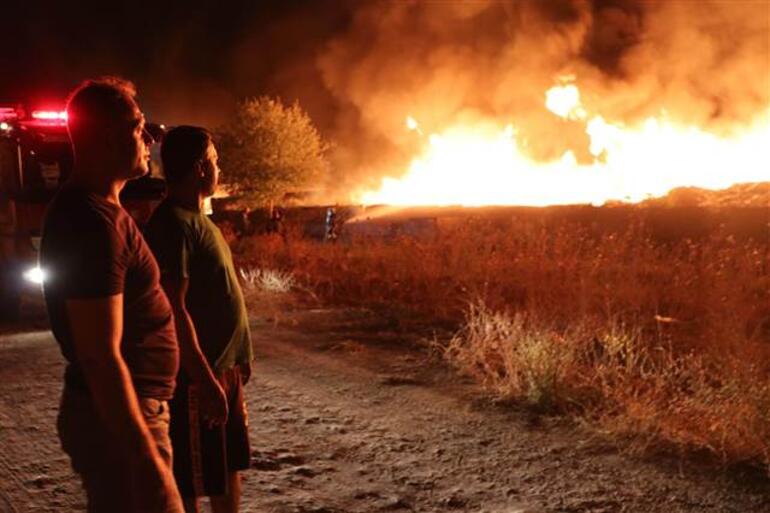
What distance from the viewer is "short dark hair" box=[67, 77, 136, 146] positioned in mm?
2113

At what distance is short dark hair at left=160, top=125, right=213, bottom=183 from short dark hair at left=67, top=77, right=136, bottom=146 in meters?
0.83

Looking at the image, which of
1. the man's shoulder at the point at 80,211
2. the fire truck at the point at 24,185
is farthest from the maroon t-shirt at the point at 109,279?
the fire truck at the point at 24,185

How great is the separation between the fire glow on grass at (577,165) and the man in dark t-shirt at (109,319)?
84.4 feet

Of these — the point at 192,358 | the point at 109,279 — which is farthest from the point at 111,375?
the point at 192,358

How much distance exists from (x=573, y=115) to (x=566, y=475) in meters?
30.2

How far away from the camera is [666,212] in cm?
1814

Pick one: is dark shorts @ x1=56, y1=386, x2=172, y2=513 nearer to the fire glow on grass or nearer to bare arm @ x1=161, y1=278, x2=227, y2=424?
bare arm @ x1=161, y1=278, x2=227, y2=424

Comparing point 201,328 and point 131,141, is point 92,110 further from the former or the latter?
point 201,328

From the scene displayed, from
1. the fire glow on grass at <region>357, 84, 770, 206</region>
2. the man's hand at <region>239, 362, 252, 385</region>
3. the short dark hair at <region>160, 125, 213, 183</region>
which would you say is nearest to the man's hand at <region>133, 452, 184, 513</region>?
the man's hand at <region>239, 362, 252, 385</region>

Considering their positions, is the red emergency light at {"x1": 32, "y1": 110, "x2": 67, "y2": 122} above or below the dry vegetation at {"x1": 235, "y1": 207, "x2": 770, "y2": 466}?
above

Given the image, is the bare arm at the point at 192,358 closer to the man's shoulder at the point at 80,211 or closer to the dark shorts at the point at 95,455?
the dark shorts at the point at 95,455

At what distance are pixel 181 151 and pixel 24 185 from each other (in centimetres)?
778

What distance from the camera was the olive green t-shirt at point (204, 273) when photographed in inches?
109

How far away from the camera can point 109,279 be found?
6.25 feet
